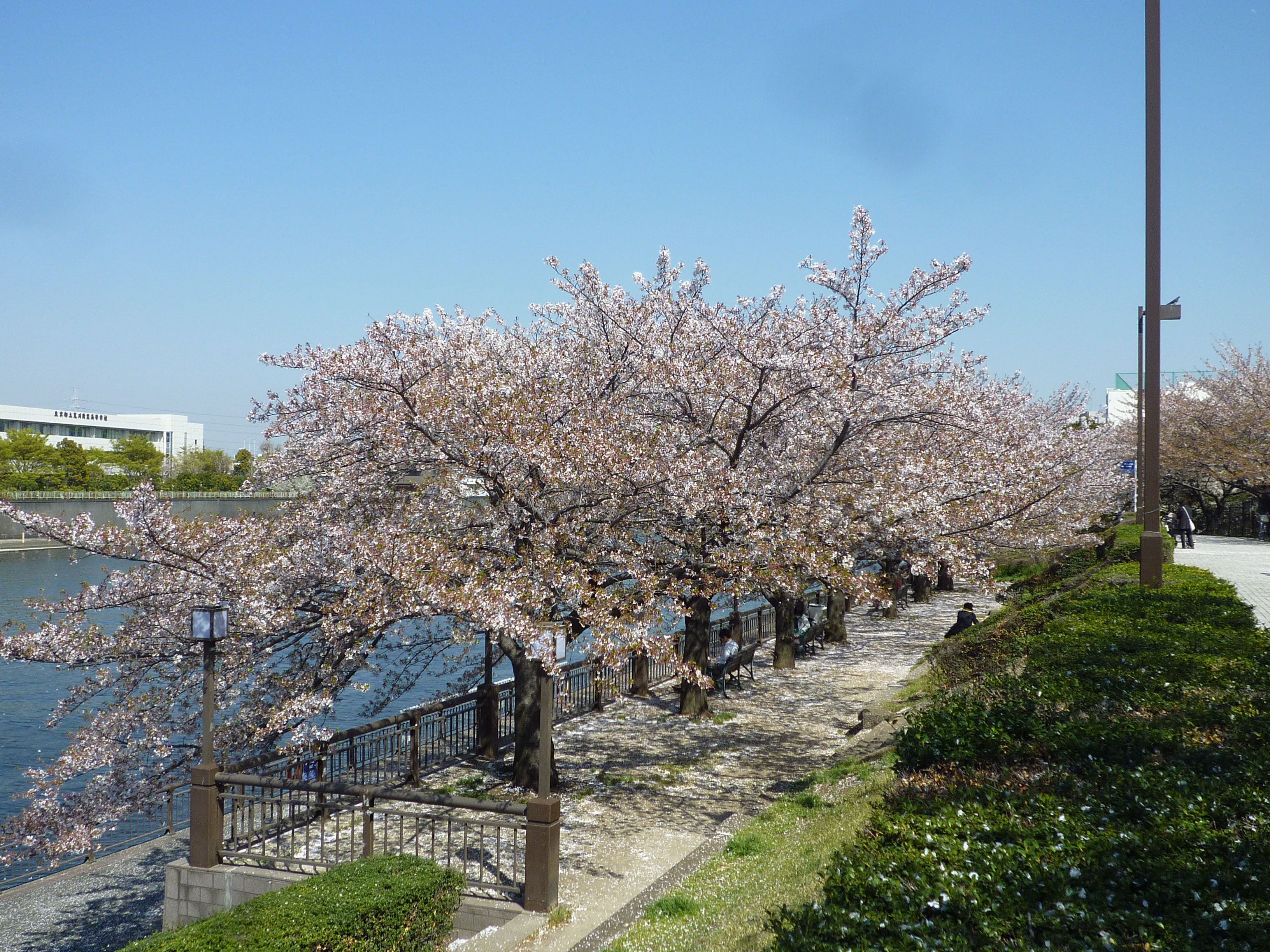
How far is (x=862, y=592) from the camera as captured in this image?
12734 millimetres

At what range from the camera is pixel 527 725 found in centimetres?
1401

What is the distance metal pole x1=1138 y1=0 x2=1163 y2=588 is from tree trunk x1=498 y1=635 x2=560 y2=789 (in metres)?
9.40

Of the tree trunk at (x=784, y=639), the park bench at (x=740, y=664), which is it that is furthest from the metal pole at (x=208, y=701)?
the tree trunk at (x=784, y=639)

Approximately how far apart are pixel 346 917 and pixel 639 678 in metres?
12.7

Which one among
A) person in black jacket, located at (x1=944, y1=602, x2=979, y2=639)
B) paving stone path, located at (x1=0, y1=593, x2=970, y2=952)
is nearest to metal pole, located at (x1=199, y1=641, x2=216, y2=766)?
paving stone path, located at (x1=0, y1=593, x2=970, y2=952)

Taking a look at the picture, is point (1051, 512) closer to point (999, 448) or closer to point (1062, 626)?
point (999, 448)

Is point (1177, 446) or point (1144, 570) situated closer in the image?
point (1144, 570)

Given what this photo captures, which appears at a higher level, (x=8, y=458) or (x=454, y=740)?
(x=8, y=458)

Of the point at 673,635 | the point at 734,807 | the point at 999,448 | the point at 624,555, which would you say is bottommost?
the point at 734,807

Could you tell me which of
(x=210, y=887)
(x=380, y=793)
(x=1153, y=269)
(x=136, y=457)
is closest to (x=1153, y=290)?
(x=1153, y=269)

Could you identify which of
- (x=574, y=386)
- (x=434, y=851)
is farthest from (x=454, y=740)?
(x=574, y=386)

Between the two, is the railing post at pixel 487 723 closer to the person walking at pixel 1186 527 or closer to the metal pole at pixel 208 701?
the metal pole at pixel 208 701

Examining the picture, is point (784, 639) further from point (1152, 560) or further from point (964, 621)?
point (1152, 560)

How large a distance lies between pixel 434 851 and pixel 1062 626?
8.26 meters
